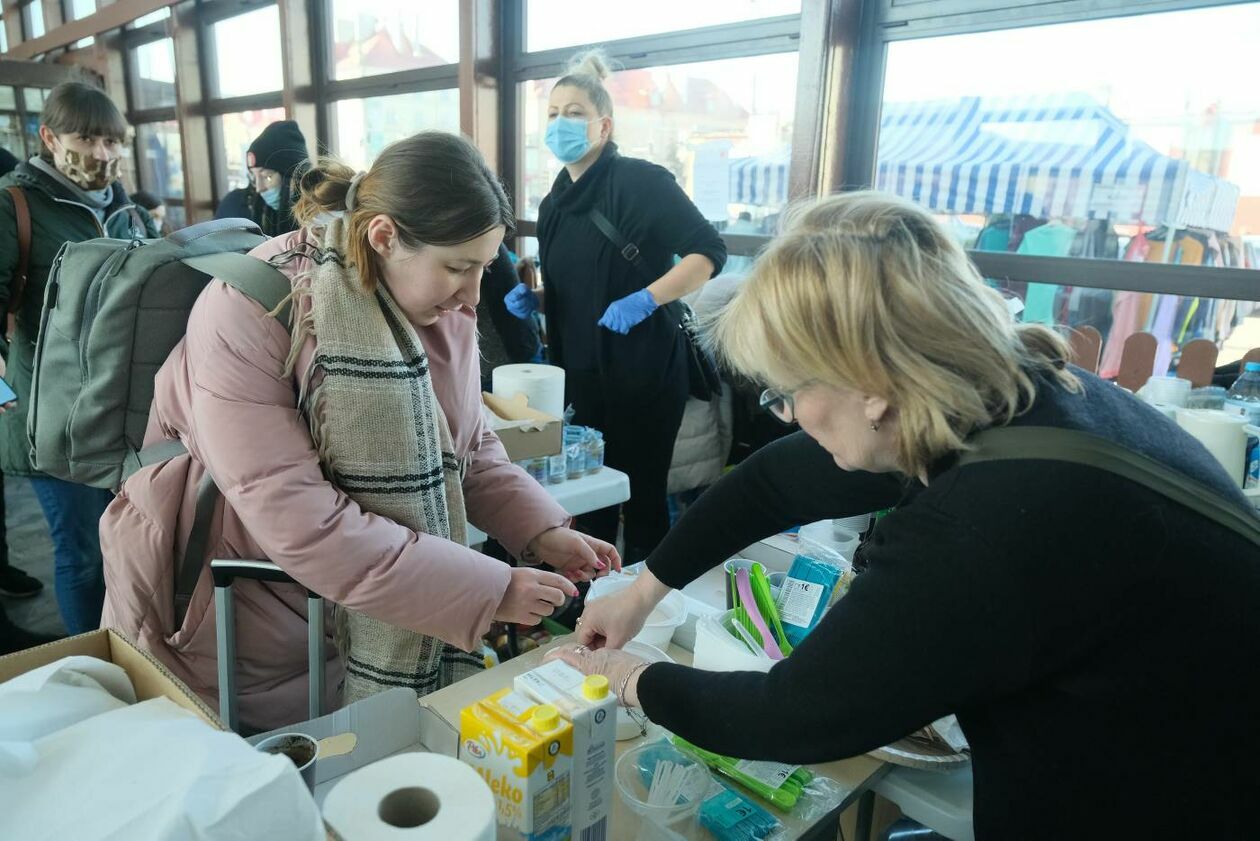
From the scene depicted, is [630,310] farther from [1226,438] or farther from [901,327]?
[901,327]

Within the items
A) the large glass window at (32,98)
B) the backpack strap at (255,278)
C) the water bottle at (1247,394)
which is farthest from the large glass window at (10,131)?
the water bottle at (1247,394)

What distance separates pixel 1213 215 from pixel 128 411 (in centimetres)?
285

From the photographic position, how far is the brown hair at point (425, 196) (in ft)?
3.68

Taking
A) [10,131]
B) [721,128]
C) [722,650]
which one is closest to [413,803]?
[722,650]

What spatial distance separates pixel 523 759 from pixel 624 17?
3914mm

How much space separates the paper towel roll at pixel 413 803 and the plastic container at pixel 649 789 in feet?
1.19

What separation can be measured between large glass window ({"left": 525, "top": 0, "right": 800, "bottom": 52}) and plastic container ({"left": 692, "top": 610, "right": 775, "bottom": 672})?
2846 mm

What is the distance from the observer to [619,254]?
248cm

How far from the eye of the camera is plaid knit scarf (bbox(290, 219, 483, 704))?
3.68 feet

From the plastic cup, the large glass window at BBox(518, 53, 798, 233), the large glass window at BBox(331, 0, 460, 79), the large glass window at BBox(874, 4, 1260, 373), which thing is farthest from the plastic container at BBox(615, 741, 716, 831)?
the large glass window at BBox(331, 0, 460, 79)

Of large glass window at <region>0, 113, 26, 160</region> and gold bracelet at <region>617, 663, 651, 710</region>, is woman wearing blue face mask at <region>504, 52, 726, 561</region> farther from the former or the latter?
large glass window at <region>0, 113, 26, 160</region>

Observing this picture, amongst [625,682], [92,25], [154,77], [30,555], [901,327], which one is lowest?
[30,555]

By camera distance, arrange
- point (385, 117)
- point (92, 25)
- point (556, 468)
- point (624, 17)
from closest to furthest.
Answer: point (556, 468) → point (624, 17) → point (385, 117) → point (92, 25)

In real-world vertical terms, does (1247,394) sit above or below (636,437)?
above
